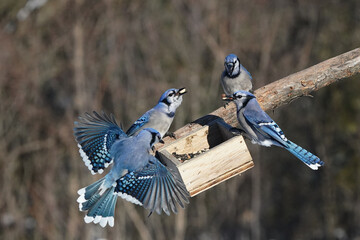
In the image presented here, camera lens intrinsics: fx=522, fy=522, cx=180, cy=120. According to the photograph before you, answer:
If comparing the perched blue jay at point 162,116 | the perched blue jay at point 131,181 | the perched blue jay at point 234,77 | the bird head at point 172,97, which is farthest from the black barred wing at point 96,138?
the perched blue jay at point 234,77

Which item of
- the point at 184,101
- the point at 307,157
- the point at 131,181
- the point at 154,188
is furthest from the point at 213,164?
the point at 184,101

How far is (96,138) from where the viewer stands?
13.8ft

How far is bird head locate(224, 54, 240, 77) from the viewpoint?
4.86m

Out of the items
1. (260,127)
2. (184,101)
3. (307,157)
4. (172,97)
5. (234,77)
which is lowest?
(184,101)

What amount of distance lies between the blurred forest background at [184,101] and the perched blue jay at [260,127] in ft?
13.2

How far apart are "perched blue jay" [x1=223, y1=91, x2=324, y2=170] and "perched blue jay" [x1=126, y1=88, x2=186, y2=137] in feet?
1.37

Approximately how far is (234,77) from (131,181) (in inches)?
64.9

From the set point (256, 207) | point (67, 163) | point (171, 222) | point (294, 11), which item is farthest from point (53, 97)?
point (294, 11)

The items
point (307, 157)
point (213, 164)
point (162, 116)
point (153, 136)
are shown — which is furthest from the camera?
point (162, 116)

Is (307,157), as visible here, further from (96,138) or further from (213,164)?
(96,138)

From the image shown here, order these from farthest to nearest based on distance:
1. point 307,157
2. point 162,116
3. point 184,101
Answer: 1. point 184,101
2. point 162,116
3. point 307,157

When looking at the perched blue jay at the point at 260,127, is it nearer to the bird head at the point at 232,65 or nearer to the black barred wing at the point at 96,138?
the bird head at the point at 232,65

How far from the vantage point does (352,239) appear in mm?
9305

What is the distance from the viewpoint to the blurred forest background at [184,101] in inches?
316
